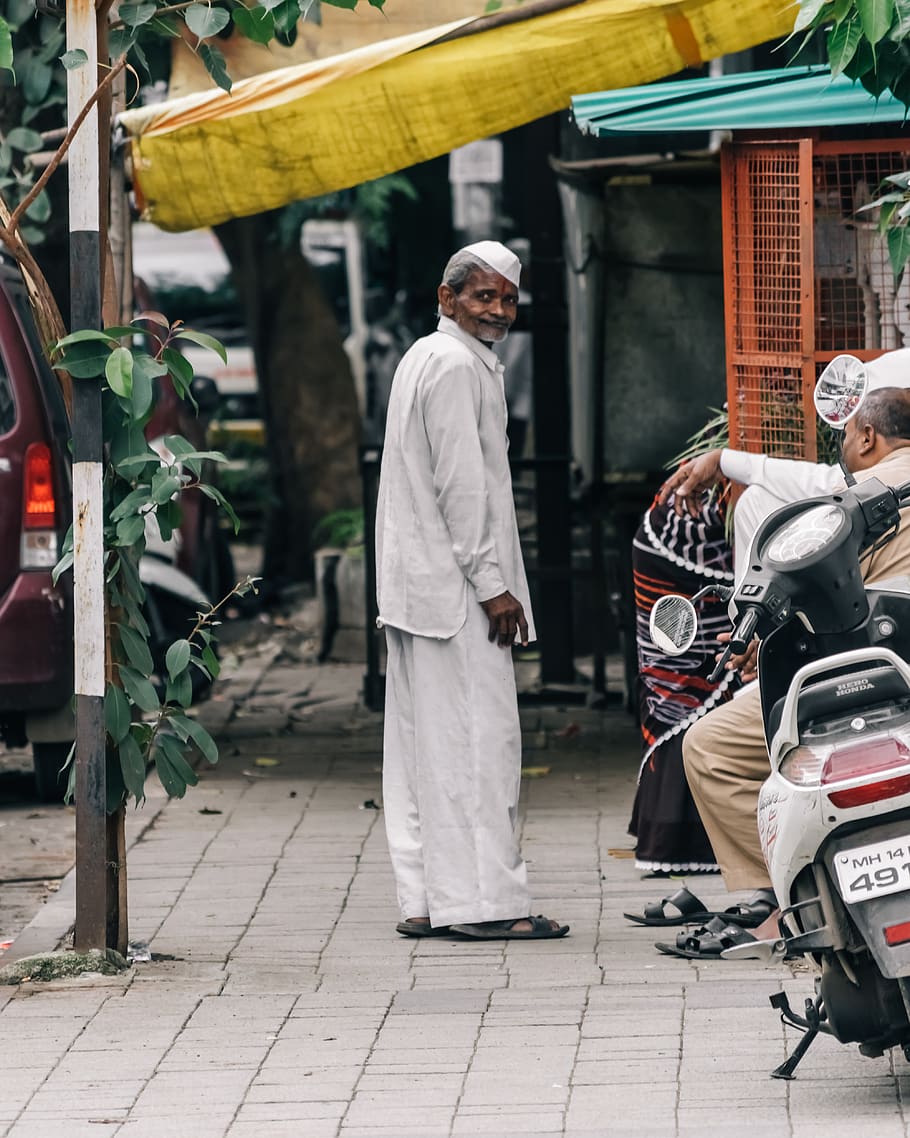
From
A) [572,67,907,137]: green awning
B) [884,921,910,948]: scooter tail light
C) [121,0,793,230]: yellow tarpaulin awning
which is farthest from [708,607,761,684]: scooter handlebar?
[121,0,793,230]: yellow tarpaulin awning

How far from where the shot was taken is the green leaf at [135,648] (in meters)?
5.75

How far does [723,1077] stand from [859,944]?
53cm

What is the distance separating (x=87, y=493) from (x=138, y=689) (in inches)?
21.4

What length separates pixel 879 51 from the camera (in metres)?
5.50

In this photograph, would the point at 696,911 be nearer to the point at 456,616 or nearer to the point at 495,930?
the point at 495,930

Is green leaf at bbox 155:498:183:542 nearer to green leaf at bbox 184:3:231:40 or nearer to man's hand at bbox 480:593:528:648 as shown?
man's hand at bbox 480:593:528:648

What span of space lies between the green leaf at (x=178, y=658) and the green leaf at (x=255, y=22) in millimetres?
1609

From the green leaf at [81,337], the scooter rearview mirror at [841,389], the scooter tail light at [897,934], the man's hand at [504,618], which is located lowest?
the scooter tail light at [897,934]

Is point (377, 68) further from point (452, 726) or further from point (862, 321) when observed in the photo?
point (452, 726)

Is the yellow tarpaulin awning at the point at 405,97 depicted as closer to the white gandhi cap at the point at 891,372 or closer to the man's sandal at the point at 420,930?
the white gandhi cap at the point at 891,372

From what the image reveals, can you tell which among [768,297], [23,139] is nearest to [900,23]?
[768,297]

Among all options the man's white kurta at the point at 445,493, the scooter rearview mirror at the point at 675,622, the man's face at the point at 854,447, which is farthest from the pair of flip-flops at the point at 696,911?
the scooter rearview mirror at the point at 675,622

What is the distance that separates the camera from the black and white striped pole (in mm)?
5543

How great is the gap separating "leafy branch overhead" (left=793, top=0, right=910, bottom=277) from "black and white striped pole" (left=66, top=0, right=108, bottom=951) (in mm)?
1829
